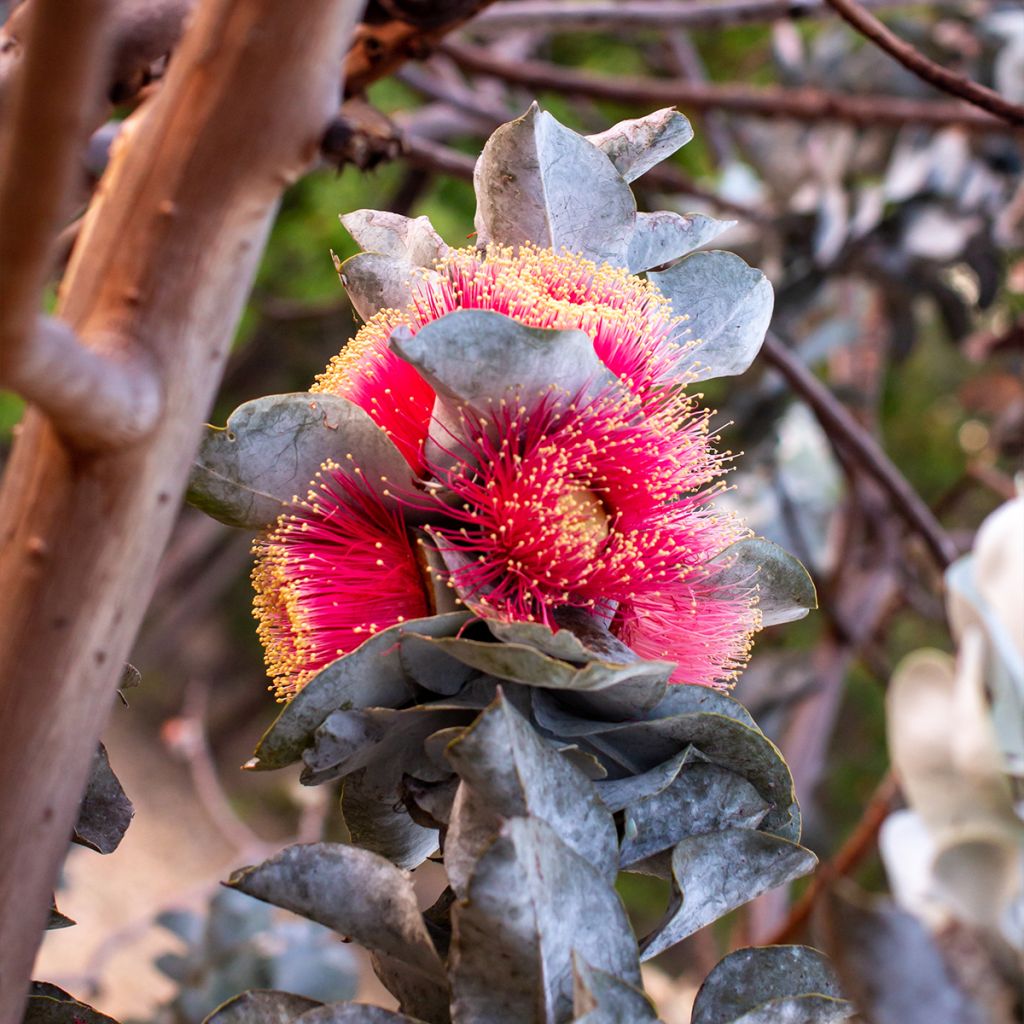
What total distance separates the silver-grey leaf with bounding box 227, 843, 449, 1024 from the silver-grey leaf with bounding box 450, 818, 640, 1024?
0.02 meters

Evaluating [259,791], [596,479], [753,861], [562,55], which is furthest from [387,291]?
[259,791]

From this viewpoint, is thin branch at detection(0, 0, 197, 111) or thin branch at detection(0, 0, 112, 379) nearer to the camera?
thin branch at detection(0, 0, 112, 379)

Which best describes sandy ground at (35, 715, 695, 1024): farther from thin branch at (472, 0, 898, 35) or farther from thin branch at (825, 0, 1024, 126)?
thin branch at (825, 0, 1024, 126)

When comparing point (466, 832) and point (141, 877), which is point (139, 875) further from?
point (466, 832)

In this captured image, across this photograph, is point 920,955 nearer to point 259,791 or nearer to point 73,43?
point 73,43

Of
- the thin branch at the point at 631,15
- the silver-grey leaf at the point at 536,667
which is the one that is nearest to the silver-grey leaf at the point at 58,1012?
the silver-grey leaf at the point at 536,667

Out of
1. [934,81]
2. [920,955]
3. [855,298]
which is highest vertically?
[934,81]

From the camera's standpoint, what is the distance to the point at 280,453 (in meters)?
0.30

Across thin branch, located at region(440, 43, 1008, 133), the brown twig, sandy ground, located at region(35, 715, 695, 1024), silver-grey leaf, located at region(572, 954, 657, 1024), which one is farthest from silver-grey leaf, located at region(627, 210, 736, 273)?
sandy ground, located at region(35, 715, 695, 1024)

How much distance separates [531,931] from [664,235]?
0.21 m

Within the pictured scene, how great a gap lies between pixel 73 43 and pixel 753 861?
241 millimetres

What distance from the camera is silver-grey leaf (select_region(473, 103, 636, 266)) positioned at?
32 cm

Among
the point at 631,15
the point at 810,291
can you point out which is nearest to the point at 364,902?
the point at 631,15

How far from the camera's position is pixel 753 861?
0.29 metres
